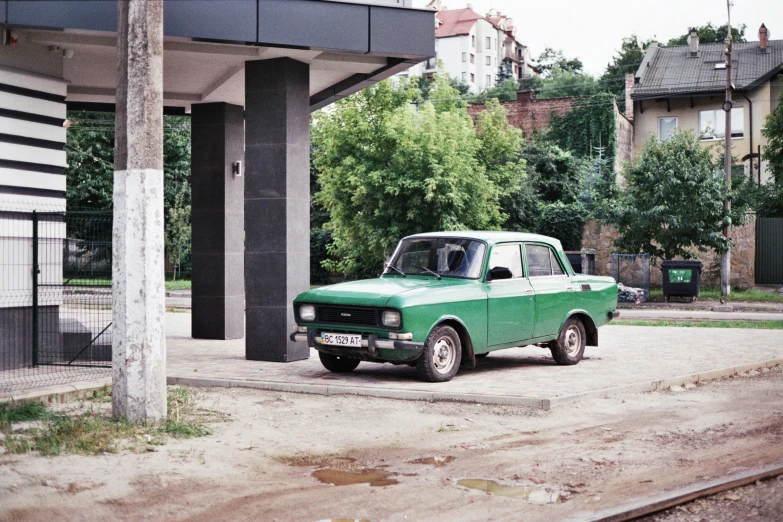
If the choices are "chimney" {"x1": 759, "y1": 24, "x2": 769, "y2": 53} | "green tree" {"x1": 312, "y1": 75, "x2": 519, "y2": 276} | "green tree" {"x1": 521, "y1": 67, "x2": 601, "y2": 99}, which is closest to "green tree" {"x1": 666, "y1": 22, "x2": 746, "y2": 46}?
"green tree" {"x1": 521, "y1": 67, "x2": 601, "y2": 99}

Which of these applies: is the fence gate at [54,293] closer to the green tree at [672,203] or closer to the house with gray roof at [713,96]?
the green tree at [672,203]

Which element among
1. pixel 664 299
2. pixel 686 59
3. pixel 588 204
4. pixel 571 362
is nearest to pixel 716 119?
pixel 686 59

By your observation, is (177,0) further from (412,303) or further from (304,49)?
(412,303)

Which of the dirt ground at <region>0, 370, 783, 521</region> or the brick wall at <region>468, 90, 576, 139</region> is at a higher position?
the brick wall at <region>468, 90, 576, 139</region>

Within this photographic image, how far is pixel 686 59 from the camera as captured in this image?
5441 centimetres

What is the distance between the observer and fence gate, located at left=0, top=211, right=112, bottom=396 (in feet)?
38.5

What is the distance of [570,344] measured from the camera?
1295cm

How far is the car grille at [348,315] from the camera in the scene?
10.6m

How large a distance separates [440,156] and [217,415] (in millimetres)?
25678

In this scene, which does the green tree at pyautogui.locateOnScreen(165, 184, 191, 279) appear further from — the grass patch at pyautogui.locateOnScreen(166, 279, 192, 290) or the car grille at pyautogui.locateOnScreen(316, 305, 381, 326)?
the car grille at pyautogui.locateOnScreen(316, 305, 381, 326)

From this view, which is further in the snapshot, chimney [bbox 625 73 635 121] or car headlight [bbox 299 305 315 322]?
chimney [bbox 625 73 635 121]

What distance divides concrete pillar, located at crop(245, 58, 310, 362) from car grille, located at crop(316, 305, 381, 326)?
2.17 meters

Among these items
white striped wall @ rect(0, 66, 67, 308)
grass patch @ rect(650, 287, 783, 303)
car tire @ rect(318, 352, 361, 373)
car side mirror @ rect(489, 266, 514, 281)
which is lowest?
car tire @ rect(318, 352, 361, 373)

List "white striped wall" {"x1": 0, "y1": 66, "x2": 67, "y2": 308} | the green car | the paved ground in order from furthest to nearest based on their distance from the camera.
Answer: "white striped wall" {"x1": 0, "y1": 66, "x2": 67, "y2": 308} → the green car → the paved ground
